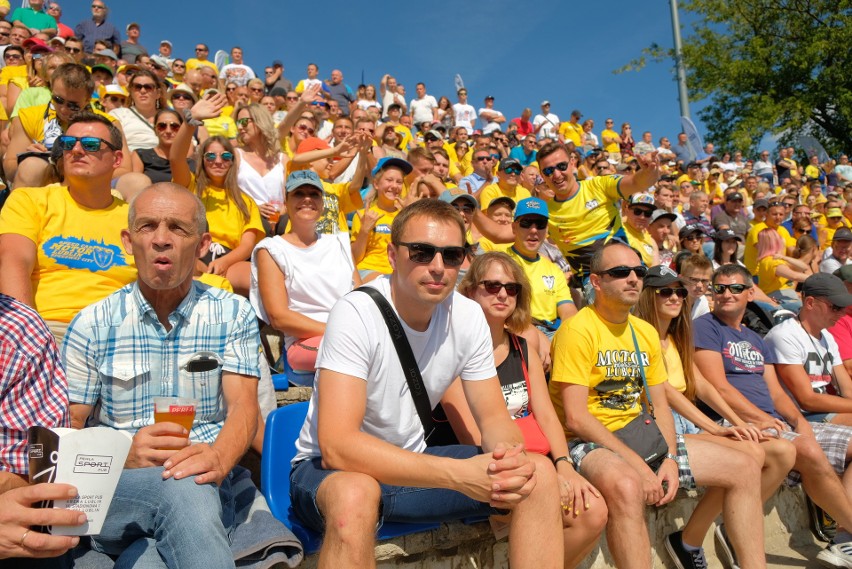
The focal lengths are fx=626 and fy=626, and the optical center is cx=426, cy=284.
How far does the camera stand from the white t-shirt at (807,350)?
4.64 m

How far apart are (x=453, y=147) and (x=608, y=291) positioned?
7880 mm

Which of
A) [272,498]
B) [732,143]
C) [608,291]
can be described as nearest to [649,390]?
[608,291]

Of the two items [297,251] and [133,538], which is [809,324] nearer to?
[297,251]

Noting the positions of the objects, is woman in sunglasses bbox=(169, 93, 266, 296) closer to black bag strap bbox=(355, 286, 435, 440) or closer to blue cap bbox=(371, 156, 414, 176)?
blue cap bbox=(371, 156, 414, 176)

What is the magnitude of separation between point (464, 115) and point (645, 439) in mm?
12781

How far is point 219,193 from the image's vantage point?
4.72 meters

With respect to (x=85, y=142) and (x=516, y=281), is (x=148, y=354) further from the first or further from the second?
(x=516, y=281)

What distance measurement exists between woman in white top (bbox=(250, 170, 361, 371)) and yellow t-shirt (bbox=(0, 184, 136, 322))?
0.82m

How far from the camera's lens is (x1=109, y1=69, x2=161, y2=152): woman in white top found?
211 inches

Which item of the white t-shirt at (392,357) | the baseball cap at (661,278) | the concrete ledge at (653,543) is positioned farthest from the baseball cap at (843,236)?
the white t-shirt at (392,357)

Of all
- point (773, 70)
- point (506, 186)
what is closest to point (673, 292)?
point (506, 186)

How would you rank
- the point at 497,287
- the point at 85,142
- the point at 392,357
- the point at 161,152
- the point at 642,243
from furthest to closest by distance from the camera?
the point at 642,243, the point at 161,152, the point at 497,287, the point at 85,142, the point at 392,357

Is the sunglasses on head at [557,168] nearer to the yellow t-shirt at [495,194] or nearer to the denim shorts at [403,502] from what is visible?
the yellow t-shirt at [495,194]

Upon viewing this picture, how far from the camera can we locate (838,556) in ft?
12.2
